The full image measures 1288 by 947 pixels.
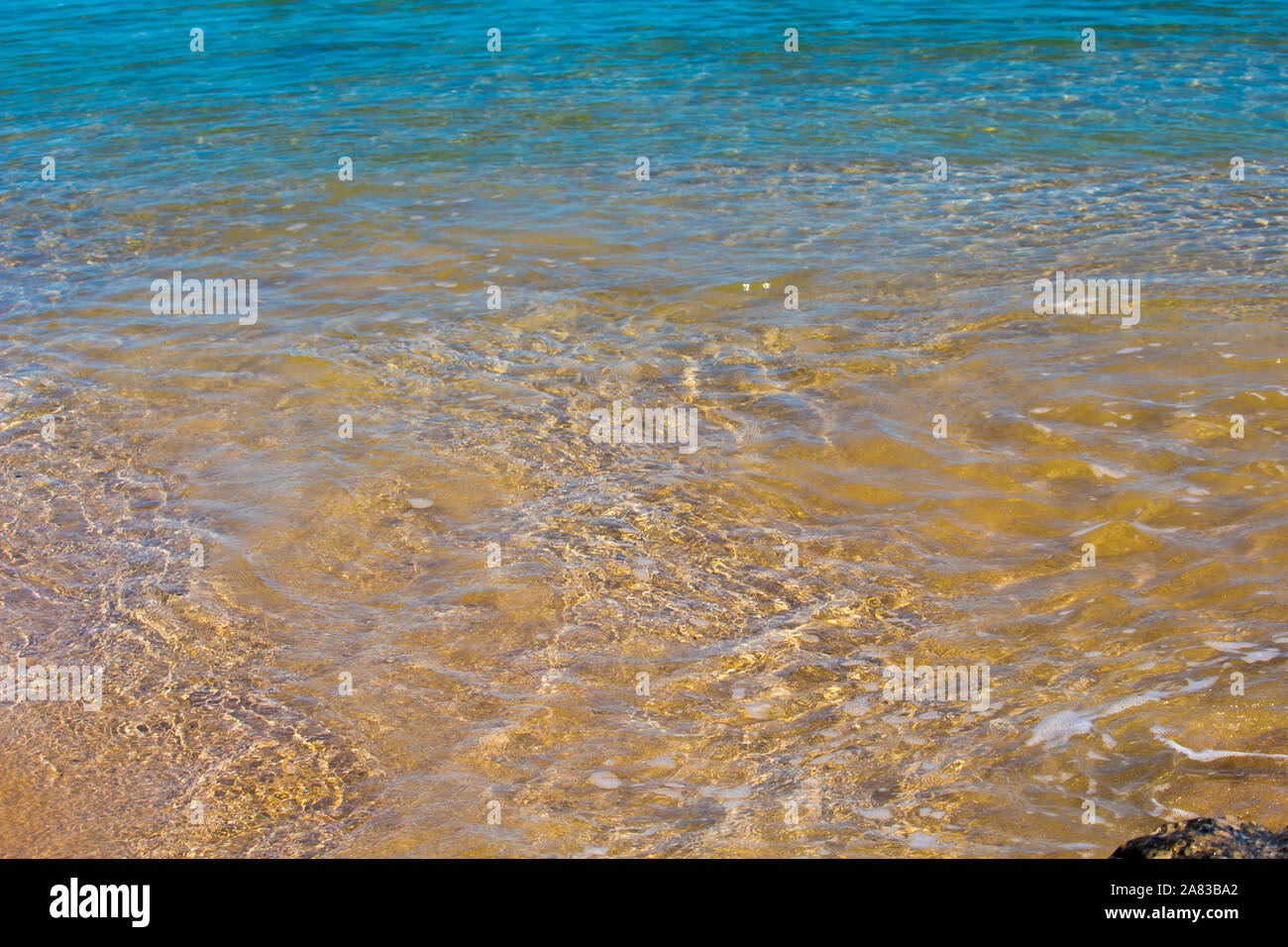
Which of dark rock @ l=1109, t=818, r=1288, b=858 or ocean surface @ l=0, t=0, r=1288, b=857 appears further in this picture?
ocean surface @ l=0, t=0, r=1288, b=857

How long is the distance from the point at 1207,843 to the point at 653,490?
314 centimetres

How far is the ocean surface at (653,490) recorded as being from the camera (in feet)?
11.4

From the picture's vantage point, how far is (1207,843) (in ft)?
7.91

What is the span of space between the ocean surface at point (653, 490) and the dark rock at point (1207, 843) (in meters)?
0.64

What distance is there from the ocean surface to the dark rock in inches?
25.1

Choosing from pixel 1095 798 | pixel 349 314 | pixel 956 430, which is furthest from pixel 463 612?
pixel 349 314

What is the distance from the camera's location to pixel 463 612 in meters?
4.36

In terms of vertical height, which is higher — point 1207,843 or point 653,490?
point 653,490

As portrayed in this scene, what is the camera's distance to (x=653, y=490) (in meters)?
5.21

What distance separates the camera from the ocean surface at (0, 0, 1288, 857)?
11.4 feet

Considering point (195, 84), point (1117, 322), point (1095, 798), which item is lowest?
point (1095, 798)

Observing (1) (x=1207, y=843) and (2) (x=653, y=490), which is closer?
(1) (x=1207, y=843)
